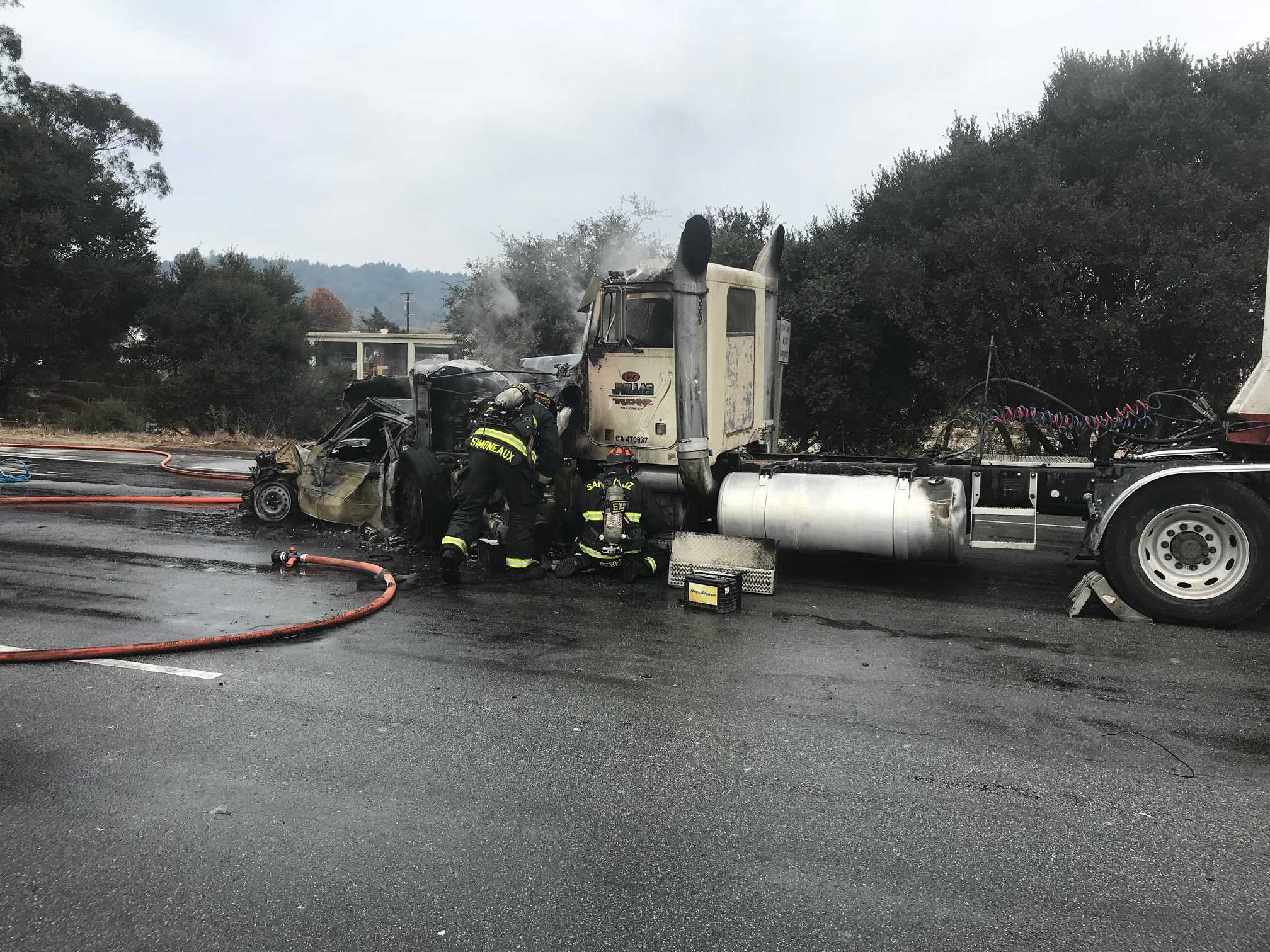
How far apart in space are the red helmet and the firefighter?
47 centimetres

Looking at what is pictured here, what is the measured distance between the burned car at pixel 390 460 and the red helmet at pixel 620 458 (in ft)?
5.53

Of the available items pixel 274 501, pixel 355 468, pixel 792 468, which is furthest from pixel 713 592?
pixel 274 501

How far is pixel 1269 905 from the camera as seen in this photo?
308 cm

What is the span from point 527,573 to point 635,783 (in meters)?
4.16

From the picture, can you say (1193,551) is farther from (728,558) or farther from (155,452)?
(155,452)

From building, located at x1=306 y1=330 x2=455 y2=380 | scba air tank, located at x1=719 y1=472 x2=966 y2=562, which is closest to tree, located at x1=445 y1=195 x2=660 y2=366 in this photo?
scba air tank, located at x1=719 y1=472 x2=966 y2=562

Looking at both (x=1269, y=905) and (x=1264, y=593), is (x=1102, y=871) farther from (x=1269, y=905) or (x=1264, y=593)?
(x=1264, y=593)

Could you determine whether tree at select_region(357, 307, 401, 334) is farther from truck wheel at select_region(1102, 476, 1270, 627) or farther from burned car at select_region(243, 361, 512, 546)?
truck wheel at select_region(1102, 476, 1270, 627)

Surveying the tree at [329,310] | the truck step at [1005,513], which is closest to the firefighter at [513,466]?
the truck step at [1005,513]

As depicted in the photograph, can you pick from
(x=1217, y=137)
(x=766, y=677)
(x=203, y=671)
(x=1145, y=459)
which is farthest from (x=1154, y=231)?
(x=203, y=671)

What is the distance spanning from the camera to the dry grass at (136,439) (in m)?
19.9

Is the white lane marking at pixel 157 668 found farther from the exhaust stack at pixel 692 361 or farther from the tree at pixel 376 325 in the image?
the tree at pixel 376 325

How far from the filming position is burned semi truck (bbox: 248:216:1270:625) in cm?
659

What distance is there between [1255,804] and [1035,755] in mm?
845
